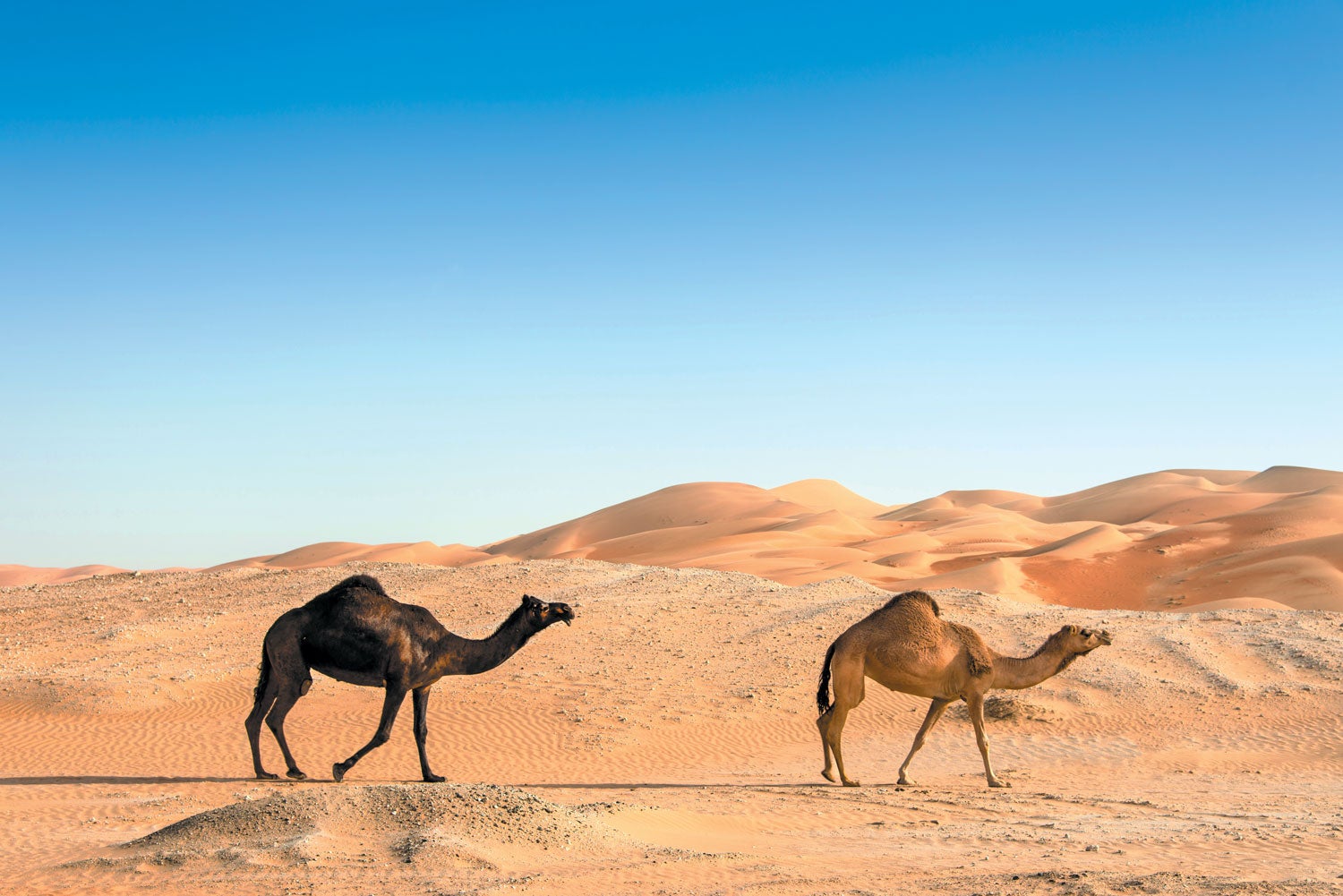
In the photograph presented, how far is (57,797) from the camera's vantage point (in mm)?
13445

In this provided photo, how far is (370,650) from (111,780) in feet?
14.9

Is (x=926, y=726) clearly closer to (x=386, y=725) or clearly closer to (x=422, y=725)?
(x=422, y=725)

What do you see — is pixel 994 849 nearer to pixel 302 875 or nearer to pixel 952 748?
pixel 302 875

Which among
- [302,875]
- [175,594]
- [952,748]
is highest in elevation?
[175,594]

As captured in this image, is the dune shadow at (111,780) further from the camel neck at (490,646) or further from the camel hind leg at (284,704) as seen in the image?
the camel neck at (490,646)

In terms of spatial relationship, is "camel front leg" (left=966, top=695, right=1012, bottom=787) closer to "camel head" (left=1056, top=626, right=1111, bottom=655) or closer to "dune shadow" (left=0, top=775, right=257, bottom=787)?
"camel head" (left=1056, top=626, right=1111, bottom=655)

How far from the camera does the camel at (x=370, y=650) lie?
44.9 ft

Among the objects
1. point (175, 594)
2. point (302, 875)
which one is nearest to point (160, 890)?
point (302, 875)

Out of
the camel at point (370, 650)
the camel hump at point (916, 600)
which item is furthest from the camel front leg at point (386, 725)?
the camel hump at point (916, 600)

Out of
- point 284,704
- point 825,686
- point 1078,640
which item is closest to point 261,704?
point 284,704

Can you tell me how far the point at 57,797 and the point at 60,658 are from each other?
12.6 meters

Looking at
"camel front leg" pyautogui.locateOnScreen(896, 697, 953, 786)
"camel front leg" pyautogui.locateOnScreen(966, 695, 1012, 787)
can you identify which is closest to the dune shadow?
"camel front leg" pyautogui.locateOnScreen(896, 697, 953, 786)

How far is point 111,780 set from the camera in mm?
14984

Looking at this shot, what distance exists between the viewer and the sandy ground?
31.3 feet
